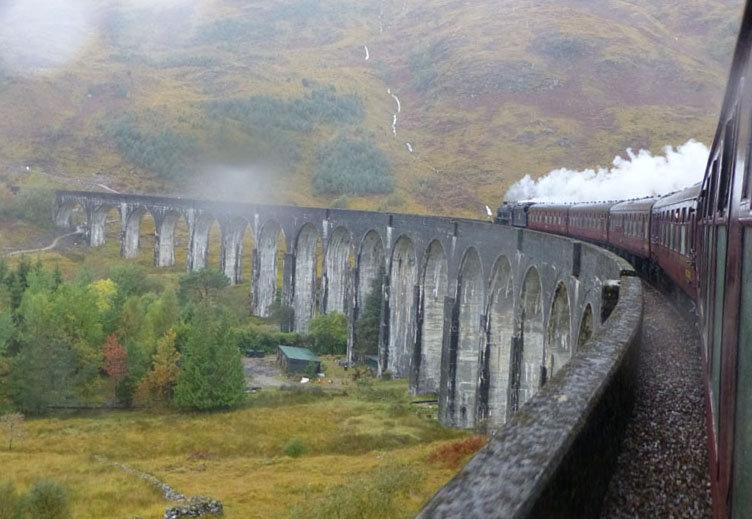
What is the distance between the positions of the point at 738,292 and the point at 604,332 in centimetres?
347

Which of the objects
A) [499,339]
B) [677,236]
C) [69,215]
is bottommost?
[499,339]

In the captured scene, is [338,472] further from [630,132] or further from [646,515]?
[630,132]

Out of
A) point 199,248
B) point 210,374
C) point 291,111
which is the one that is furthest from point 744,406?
point 291,111

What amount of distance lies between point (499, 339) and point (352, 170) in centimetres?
6637

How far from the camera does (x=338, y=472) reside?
2192 centimetres

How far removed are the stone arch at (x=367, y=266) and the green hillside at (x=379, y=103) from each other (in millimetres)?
41726

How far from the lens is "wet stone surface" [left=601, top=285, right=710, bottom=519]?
3.99 m

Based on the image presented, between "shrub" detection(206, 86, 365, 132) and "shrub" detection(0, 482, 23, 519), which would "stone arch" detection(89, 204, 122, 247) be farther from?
"shrub" detection(0, 482, 23, 519)

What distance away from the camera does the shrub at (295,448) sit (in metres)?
24.7

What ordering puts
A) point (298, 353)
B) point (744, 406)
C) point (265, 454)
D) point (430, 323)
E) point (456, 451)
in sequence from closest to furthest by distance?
point (744, 406)
point (456, 451)
point (265, 454)
point (430, 323)
point (298, 353)

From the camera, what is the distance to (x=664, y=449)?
15.7ft

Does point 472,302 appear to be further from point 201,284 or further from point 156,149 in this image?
point 156,149

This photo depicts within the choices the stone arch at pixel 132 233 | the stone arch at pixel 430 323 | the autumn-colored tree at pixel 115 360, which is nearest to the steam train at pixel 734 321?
the stone arch at pixel 430 323

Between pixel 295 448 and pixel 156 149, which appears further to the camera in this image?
pixel 156 149
